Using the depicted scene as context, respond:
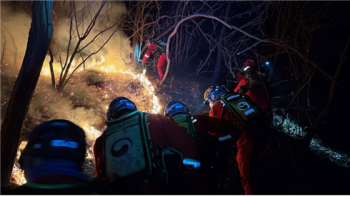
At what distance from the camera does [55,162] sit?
1642 mm

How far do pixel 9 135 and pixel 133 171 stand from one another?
6.13ft

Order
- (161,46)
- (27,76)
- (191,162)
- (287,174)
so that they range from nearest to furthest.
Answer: (27,76), (191,162), (287,174), (161,46)

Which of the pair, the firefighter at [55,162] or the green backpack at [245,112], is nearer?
the firefighter at [55,162]

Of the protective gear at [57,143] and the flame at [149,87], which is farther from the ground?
the flame at [149,87]

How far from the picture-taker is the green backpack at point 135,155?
1930 millimetres

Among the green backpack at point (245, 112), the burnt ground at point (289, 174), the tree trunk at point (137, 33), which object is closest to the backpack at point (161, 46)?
the tree trunk at point (137, 33)

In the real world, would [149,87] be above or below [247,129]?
above

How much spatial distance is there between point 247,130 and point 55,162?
345 centimetres

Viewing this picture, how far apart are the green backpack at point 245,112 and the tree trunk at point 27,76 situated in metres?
3.56

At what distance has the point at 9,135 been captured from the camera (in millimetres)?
2254

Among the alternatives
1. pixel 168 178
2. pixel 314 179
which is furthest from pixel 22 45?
pixel 314 179

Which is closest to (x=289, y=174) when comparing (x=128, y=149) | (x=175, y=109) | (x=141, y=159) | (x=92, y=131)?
(x=175, y=109)

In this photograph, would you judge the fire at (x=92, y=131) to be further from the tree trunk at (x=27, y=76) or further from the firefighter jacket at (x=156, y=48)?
the firefighter jacket at (x=156, y=48)

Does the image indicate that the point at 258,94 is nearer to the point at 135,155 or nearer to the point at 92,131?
the point at 135,155
